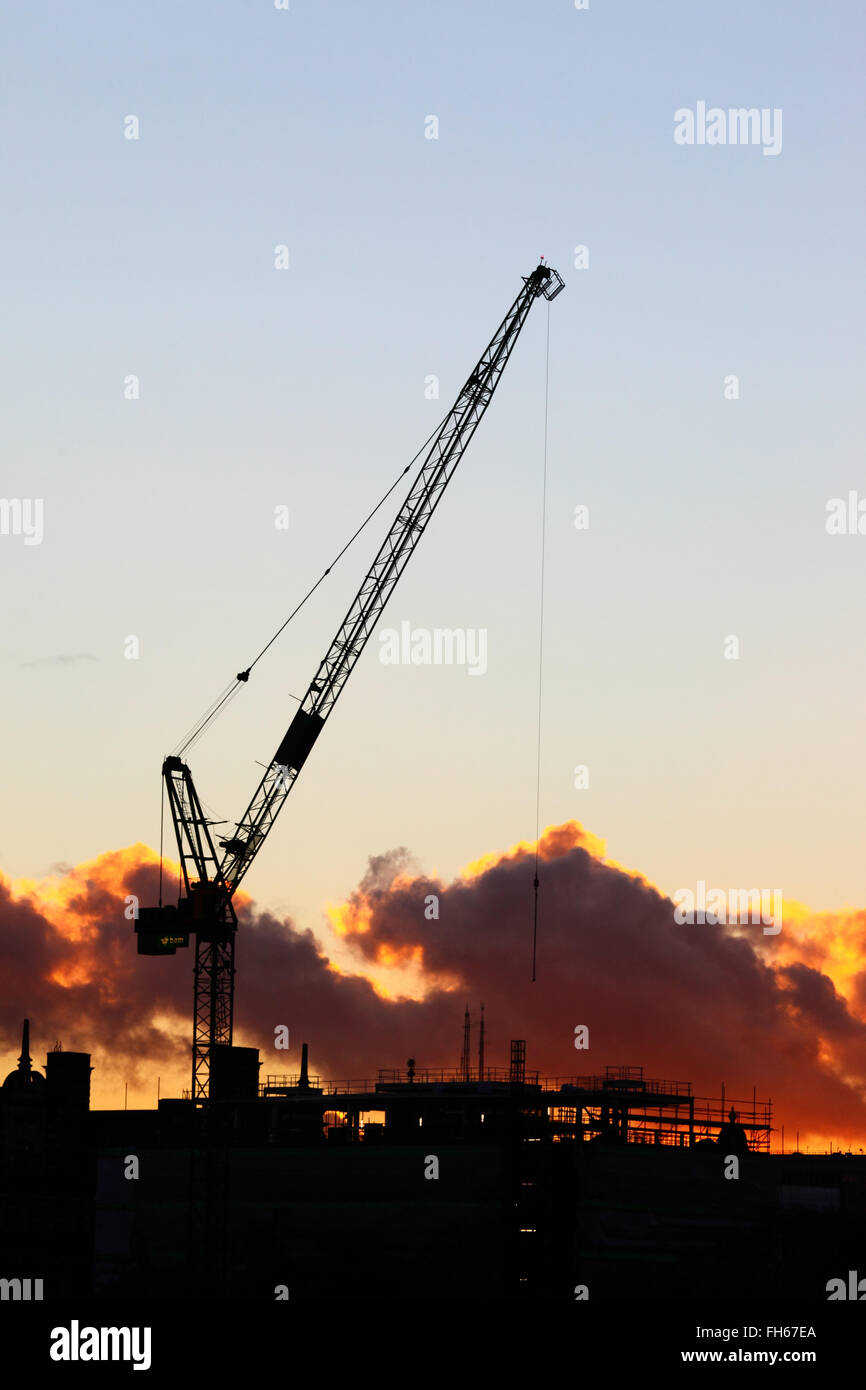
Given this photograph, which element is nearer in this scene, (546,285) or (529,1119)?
(529,1119)

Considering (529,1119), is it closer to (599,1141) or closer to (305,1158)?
(599,1141)

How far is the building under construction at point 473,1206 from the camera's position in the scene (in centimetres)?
16038

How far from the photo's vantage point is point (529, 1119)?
16425 cm

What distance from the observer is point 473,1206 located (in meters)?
161

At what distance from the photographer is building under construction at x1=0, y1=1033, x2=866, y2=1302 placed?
6314 inches
